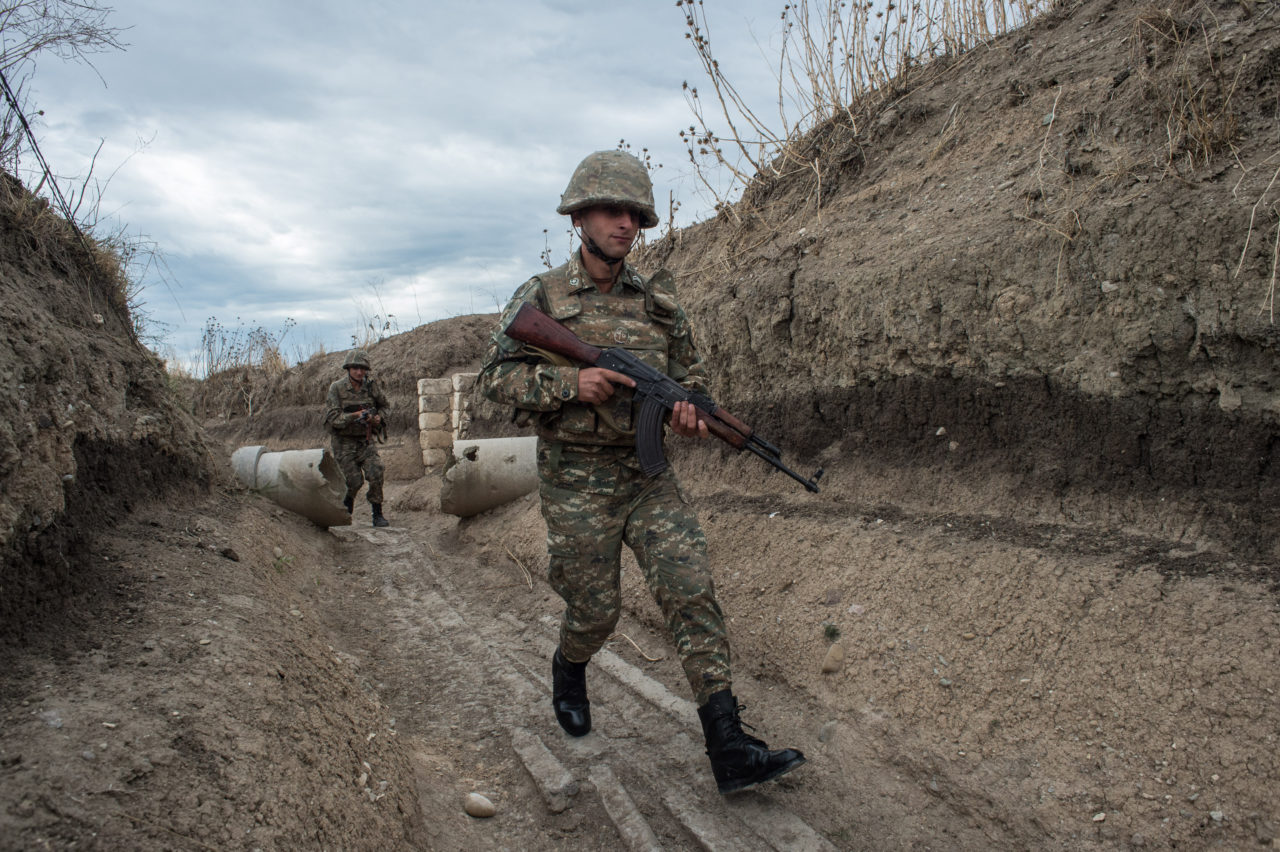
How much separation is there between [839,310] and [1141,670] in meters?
2.58

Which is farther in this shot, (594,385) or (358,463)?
(358,463)

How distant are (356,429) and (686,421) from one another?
7.32 m

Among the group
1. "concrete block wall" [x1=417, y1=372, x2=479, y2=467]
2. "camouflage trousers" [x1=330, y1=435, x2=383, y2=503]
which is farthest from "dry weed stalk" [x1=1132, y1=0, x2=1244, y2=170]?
"concrete block wall" [x1=417, y1=372, x2=479, y2=467]

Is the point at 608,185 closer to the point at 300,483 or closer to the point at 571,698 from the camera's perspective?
the point at 571,698

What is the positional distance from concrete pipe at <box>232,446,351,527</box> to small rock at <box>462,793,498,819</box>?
17.1 ft

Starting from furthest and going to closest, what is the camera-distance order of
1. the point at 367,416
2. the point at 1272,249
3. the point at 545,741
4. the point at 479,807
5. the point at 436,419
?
the point at 436,419 → the point at 367,416 → the point at 545,741 → the point at 1272,249 → the point at 479,807

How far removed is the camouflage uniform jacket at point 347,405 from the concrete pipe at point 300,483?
1.61m

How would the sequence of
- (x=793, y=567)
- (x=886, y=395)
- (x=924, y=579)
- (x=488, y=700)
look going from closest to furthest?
1. (x=924, y=579)
2. (x=488, y=700)
3. (x=793, y=567)
4. (x=886, y=395)

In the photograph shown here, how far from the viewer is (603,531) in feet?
9.56

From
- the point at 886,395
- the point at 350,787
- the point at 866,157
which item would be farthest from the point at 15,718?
the point at 866,157

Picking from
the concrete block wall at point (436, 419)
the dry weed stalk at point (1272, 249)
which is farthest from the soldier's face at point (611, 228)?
the concrete block wall at point (436, 419)

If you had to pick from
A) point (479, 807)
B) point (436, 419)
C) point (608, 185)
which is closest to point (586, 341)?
point (608, 185)

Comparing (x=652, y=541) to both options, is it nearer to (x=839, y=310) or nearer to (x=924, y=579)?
(x=924, y=579)

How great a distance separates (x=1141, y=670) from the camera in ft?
8.36
